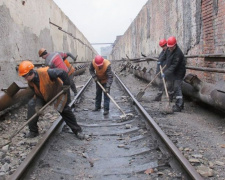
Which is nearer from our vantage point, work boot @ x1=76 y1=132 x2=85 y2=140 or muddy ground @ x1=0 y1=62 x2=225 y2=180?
muddy ground @ x1=0 y1=62 x2=225 y2=180

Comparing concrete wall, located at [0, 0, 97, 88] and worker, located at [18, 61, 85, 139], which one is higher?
concrete wall, located at [0, 0, 97, 88]

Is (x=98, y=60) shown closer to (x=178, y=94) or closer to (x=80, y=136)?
(x=178, y=94)

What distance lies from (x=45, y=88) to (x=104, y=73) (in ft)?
8.66

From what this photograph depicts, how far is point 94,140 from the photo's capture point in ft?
16.4

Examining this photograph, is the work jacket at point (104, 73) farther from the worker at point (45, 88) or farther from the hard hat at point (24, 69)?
the hard hat at point (24, 69)

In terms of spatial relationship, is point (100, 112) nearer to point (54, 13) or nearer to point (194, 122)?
point (194, 122)

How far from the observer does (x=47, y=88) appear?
15.1 feet

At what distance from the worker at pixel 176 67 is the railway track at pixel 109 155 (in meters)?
1.33

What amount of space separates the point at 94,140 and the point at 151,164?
5.00ft

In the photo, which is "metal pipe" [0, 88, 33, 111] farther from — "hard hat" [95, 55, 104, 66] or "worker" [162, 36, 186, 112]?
"worker" [162, 36, 186, 112]

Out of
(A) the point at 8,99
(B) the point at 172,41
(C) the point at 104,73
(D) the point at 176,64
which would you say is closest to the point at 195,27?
(B) the point at 172,41

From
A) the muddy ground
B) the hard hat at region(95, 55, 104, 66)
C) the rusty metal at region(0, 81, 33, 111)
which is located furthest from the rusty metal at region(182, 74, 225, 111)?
the rusty metal at region(0, 81, 33, 111)

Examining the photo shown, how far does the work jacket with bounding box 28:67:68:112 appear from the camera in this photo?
4453mm

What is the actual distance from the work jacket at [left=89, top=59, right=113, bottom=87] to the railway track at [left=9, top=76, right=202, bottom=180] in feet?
4.44
